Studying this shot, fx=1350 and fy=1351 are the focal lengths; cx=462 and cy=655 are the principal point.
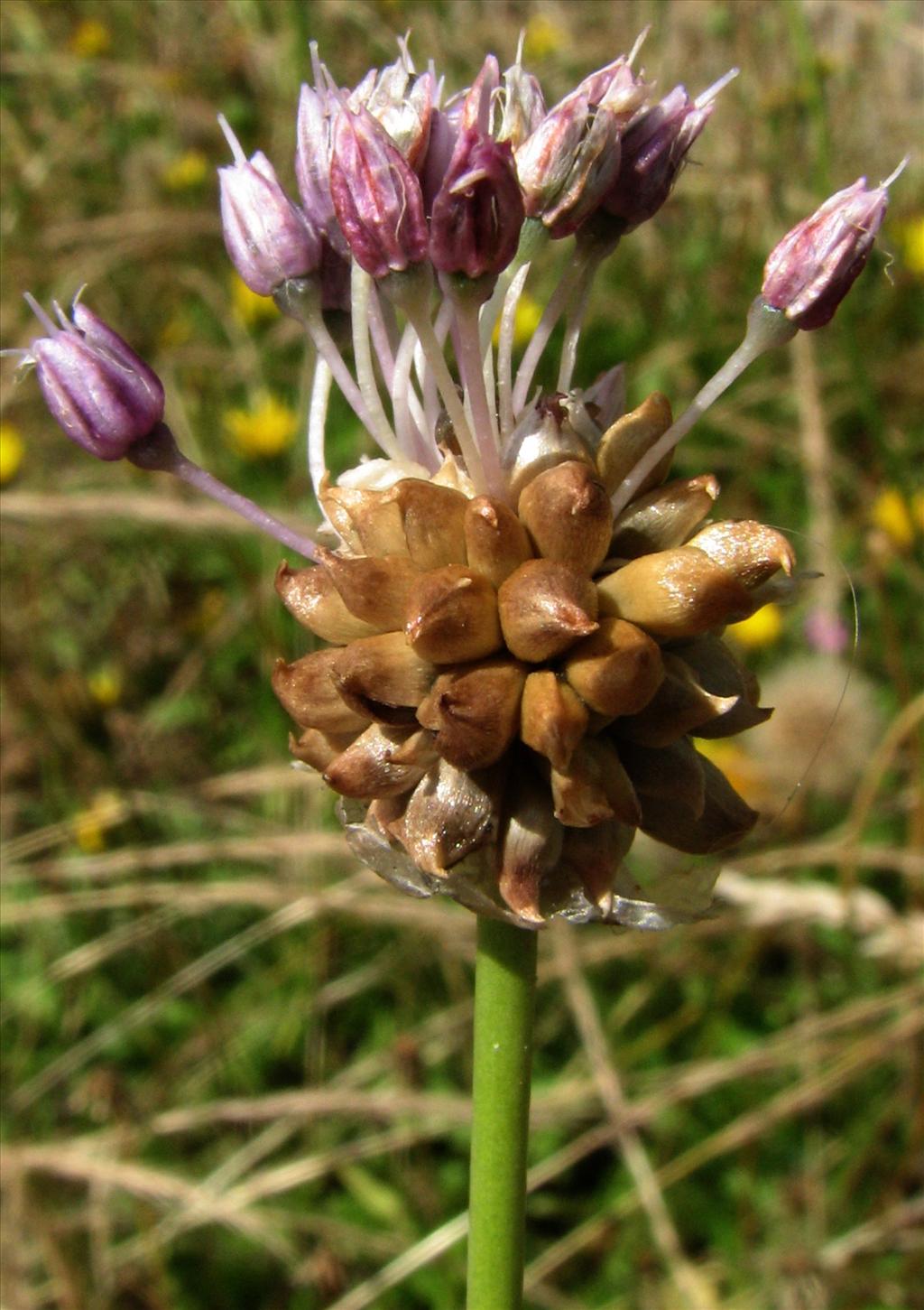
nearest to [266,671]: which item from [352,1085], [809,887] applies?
[352,1085]

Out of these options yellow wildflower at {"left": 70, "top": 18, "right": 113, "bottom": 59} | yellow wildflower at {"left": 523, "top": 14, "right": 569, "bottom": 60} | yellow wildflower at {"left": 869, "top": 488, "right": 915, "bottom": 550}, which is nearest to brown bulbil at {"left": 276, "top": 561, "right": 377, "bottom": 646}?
yellow wildflower at {"left": 869, "top": 488, "right": 915, "bottom": 550}

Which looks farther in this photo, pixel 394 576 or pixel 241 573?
pixel 241 573

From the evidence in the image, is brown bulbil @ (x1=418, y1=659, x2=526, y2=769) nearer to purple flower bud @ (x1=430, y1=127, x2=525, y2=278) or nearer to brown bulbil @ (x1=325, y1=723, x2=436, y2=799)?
brown bulbil @ (x1=325, y1=723, x2=436, y2=799)

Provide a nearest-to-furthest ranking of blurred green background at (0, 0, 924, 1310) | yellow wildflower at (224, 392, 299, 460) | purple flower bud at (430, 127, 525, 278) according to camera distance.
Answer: purple flower bud at (430, 127, 525, 278), blurred green background at (0, 0, 924, 1310), yellow wildflower at (224, 392, 299, 460)

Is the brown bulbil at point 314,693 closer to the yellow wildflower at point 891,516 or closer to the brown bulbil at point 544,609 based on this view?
the brown bulbil at point 544,609

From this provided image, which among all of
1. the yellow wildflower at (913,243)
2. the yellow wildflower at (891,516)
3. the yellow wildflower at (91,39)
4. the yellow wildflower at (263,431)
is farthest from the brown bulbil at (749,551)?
the yellow wildflower at (91,39)

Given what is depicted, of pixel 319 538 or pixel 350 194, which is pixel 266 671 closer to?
pixel 319 538
